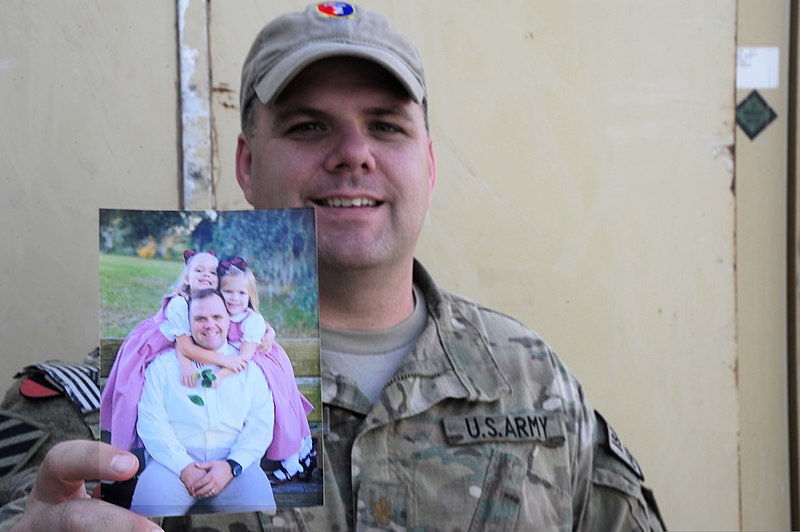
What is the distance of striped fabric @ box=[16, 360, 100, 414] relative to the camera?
1504 mm

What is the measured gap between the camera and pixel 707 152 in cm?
221

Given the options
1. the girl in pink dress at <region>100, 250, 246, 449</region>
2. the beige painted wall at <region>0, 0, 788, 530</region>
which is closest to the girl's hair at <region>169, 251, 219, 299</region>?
the girl in pink dress at <region>100, 250, 246, 449</region>

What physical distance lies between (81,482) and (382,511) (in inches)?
19.8

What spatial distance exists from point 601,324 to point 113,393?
135cm

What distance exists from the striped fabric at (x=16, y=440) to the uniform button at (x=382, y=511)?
55 cm

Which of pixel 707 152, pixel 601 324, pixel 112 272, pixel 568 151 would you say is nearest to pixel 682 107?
pixel 707 152

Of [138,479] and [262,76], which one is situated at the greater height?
[262,76]

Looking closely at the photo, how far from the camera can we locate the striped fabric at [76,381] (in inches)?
59.2

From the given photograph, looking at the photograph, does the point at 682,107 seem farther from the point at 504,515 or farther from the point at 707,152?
the point at 504,515

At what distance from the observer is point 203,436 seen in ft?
3.66

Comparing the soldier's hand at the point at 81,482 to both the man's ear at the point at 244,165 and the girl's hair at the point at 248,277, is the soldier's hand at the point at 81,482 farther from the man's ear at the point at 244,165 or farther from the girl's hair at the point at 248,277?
the man's ear at the point at 244,165

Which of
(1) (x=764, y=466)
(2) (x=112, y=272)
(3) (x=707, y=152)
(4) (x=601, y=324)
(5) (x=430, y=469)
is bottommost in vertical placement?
(1) (x=764, y=466)

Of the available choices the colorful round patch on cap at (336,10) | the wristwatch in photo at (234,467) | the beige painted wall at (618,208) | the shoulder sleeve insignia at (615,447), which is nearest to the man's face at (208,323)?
the wristwatch in photo at (234,467)

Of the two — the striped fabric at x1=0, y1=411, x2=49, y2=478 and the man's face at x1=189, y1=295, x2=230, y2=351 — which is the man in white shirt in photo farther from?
the striped fabric at x1=0, y1=411, x2=49, y2=478
